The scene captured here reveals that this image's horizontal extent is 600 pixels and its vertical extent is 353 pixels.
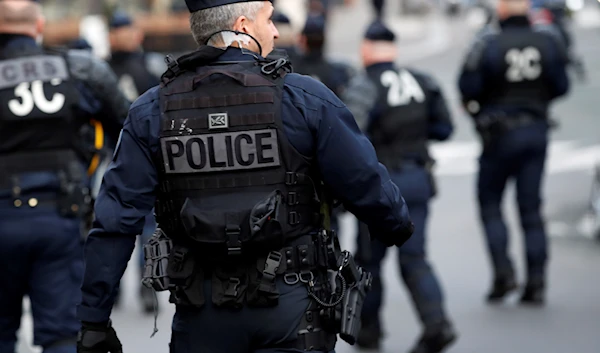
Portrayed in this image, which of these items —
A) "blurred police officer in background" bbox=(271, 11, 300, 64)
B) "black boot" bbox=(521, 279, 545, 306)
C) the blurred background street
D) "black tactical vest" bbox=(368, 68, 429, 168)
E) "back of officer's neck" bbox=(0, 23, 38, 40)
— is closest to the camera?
"back of officer's neck" bbox=(0, 23, 38, 40)

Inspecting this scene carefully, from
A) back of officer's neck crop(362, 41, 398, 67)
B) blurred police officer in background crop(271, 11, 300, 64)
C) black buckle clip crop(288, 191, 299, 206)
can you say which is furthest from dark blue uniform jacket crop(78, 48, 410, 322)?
blurred police officer in background crop(271, 11, 300, 64)

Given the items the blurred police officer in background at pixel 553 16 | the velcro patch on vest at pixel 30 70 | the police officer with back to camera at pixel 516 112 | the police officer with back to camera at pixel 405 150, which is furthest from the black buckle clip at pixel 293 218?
the blurred police officer in background at pixel 553 16

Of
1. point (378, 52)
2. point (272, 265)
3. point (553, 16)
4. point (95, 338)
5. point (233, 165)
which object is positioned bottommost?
point (95, 338)

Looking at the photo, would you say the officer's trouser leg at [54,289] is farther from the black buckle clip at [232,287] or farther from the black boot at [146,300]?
the black boot at [146,300]

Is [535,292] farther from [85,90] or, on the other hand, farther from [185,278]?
[185,278]

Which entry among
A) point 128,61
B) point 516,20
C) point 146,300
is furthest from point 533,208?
point 128,61

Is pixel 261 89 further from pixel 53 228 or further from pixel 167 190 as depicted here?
pixel 53 228

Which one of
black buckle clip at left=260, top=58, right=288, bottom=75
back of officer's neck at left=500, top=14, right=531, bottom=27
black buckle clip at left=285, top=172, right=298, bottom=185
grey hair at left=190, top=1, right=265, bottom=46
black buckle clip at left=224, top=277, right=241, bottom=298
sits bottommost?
black buckle clip at left=224, top=277, right=241, bottom=298

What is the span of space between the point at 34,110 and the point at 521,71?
4043 millimetres

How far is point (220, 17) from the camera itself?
414 cm

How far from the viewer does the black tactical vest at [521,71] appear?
8.53 m

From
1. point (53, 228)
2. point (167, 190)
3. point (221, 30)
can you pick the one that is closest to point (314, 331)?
point (167, 190)

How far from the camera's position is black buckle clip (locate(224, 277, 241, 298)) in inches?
159

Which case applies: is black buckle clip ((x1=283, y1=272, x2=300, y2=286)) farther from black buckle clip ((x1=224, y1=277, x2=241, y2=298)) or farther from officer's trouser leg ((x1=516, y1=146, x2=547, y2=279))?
officer's trouser leg ((x1=516, y1=146, x2=547, y2=279))
